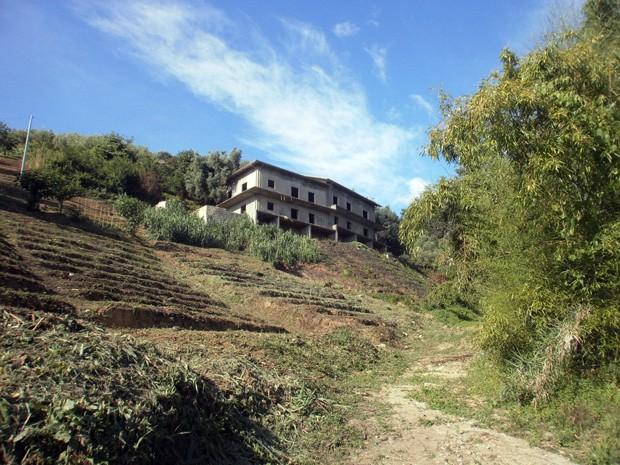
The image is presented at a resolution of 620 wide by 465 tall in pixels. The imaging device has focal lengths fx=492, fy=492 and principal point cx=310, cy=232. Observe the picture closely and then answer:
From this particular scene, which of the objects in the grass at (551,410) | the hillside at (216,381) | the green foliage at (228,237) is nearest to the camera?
the hillside at (216,381)

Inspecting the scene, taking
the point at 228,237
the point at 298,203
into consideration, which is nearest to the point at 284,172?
the point at 298,203

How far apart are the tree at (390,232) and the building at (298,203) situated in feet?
10.6

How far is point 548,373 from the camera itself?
670 cm

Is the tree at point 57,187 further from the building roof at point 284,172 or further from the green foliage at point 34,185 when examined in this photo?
the building roof at point 284,172

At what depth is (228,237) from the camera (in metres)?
29.0

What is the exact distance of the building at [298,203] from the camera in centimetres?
3859

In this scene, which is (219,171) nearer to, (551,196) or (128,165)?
(128,165)

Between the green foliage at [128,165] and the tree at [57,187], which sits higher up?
the green foliage at [128,165]

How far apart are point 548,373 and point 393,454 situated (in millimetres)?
2435

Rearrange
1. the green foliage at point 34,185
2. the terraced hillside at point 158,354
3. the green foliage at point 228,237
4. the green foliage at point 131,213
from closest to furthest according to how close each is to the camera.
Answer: the terraced hillside at point 158,354 < the green foliage at point 34,185 < the green foliage at point 131,213 < the green foliage at point 228,237

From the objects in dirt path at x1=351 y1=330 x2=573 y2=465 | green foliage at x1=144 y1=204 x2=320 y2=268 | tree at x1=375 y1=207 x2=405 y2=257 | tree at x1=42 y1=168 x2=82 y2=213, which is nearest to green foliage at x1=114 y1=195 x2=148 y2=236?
green foliage at x1=144 y1=204 x2=320 y2=268

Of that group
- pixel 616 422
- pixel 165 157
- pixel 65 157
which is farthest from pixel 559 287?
pixel 165 157

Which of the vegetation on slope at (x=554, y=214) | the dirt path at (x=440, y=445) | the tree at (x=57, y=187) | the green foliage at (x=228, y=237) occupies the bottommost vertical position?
the dirt path at (x=440, y=445)

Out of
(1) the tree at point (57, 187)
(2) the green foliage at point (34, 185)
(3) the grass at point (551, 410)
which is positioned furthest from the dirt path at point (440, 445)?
(1) the tree at point (57, 187)
